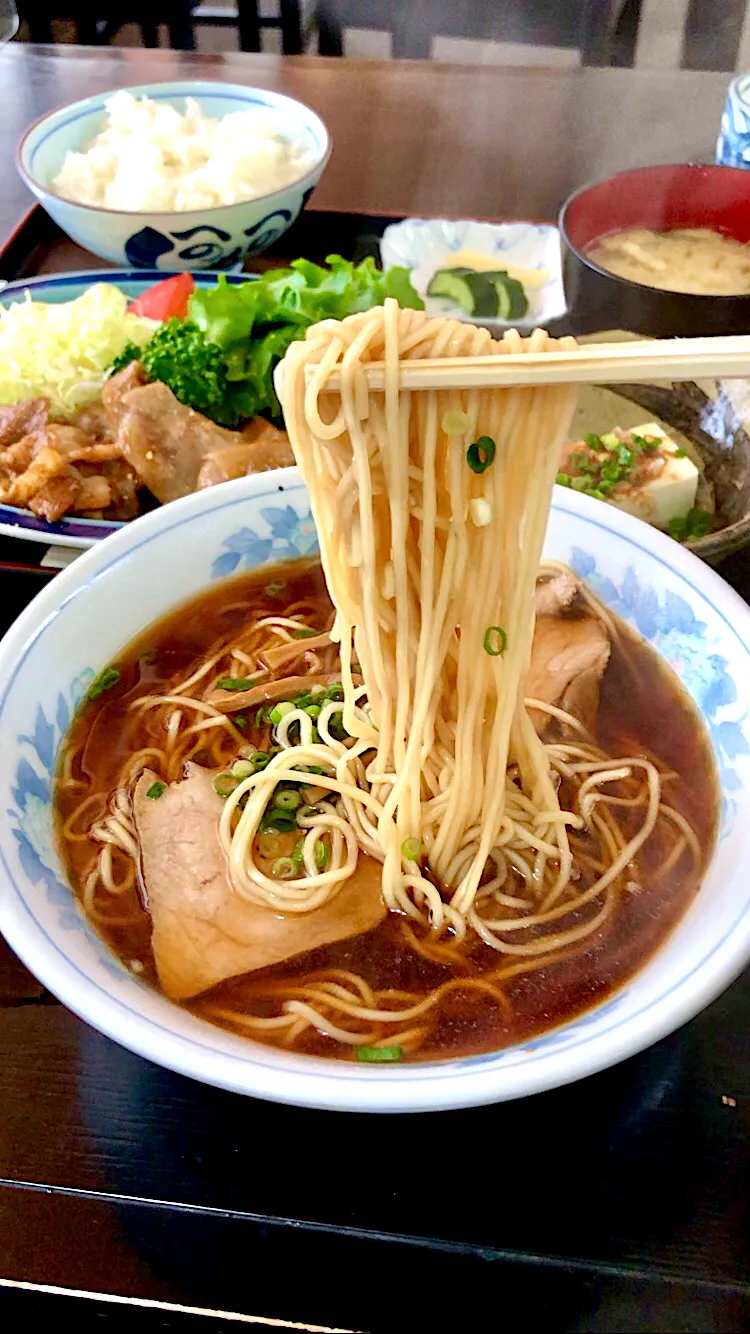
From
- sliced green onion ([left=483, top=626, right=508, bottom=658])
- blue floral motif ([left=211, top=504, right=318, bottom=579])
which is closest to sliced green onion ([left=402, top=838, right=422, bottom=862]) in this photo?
sliced green onion ([left=483, top=626, right=508, bottom=658])

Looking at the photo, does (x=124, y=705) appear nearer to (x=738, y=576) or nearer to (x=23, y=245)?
(x=738, y=576)

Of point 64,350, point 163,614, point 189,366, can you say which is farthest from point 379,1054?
point 64,350

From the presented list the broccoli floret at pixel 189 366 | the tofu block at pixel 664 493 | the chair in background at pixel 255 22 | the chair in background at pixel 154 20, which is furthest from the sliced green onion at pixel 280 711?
the chair in background at pixel 154 20

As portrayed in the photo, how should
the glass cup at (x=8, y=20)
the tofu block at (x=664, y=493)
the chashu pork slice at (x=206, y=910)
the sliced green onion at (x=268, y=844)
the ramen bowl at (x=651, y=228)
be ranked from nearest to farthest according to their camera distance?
the chashu pork slice at (x=206, y=910) < the sliced green onion at (x=268, y=844) < the tofu block at (x=664, y=493) < the ramen bowl at (x=651, y=228) < the glass cup at (x=8, y=20)

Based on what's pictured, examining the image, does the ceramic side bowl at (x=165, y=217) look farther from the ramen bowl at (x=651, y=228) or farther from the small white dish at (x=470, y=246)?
the ramen bowl at (x=651, y=228)

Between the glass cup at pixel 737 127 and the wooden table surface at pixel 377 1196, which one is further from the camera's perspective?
the glass cup at pixel 737 127

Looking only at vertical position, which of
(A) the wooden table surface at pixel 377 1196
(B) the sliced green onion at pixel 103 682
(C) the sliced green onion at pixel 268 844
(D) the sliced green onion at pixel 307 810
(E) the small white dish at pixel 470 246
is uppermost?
(E) the small white dish at pixel 470 246

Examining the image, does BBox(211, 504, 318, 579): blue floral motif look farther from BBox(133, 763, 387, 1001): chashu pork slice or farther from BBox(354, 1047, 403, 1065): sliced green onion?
BBox(354, 1047, 403, 1065): sliced green onion
